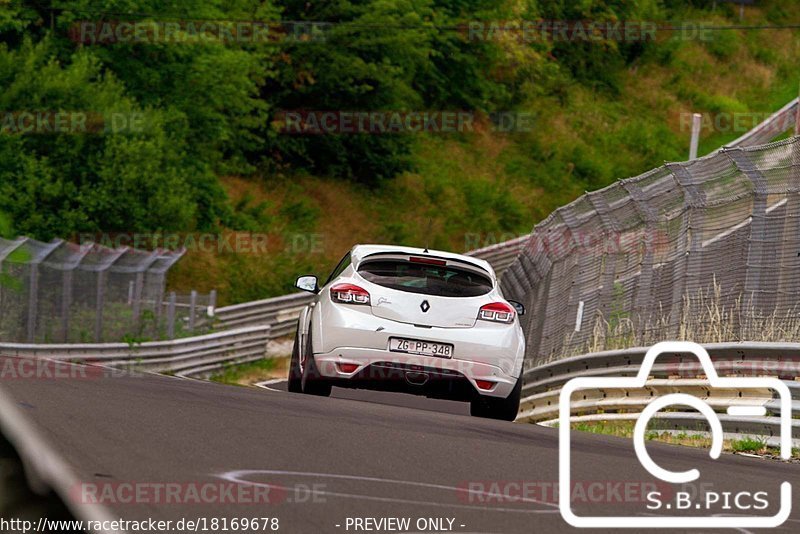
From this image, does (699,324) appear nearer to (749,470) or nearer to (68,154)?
(749,470)

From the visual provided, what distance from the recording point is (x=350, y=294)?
12.2m

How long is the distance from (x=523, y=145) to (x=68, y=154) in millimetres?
29621

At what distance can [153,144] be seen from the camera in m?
38.2

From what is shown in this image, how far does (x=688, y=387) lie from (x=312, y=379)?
10.5 feet

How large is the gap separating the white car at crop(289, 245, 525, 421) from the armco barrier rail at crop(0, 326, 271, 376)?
10.1 meters

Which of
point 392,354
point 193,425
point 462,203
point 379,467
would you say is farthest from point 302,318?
point 462,203

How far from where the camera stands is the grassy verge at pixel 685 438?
37.0 ft

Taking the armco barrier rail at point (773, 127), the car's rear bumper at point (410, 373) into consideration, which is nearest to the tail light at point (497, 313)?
the car's rear bumper at point (410, 373)

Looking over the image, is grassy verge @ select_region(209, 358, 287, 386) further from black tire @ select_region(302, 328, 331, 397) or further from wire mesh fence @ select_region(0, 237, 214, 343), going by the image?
black tire @ select_region(302, 328, 331, 397)

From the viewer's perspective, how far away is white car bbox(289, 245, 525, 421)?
12047 millimetres

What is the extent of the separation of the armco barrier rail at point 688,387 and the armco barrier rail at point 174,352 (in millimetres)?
9117

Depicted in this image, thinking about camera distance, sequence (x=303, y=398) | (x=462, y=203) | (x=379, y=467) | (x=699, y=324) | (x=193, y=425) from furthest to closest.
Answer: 1. (x=462, y=203)
2. (x=699, y=324)
3. (x=303, y=398)
4. (x=193, y=425)
5. (x=379, y=467)

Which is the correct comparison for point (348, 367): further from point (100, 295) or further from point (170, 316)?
point (170, 316)

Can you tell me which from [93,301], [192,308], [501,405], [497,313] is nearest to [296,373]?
[501,405]
